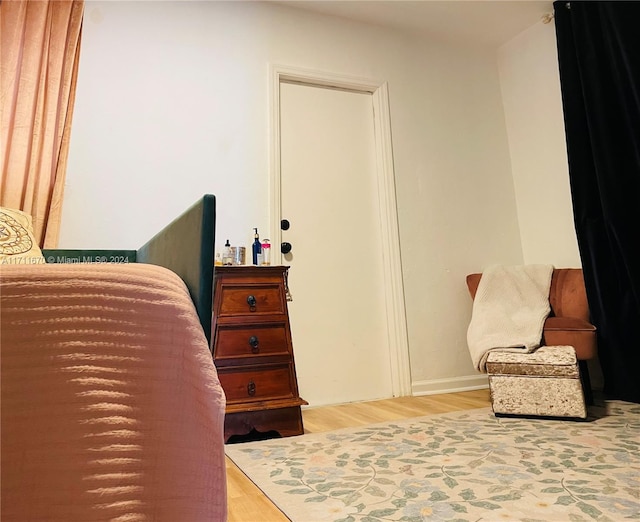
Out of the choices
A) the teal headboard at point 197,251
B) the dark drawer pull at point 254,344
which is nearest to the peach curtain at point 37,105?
the dark drawer pull at point 254,344

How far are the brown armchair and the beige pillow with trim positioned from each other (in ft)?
7.80

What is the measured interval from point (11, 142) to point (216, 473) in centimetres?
208

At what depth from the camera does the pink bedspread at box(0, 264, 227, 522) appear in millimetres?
476

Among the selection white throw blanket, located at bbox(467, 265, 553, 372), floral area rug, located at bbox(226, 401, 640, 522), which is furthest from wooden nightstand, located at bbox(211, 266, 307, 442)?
white throw blanket, located at bbox(467, 265, 553, 372)

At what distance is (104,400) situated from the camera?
514mm

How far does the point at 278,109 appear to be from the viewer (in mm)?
2691

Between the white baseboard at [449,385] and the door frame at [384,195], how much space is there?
0.28 feet

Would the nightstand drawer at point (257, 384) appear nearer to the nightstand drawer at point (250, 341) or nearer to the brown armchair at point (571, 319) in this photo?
the nightstand drawer at point (250, 341)

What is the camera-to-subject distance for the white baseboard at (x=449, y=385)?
8.88ft

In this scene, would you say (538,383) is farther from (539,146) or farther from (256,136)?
(256,136)

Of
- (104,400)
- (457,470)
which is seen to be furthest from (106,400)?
(457,470)

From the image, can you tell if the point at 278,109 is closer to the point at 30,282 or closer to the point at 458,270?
the point at 458,270

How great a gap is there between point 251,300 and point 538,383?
55.7 inches

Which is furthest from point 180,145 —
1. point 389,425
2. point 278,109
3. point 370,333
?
point 389,425
